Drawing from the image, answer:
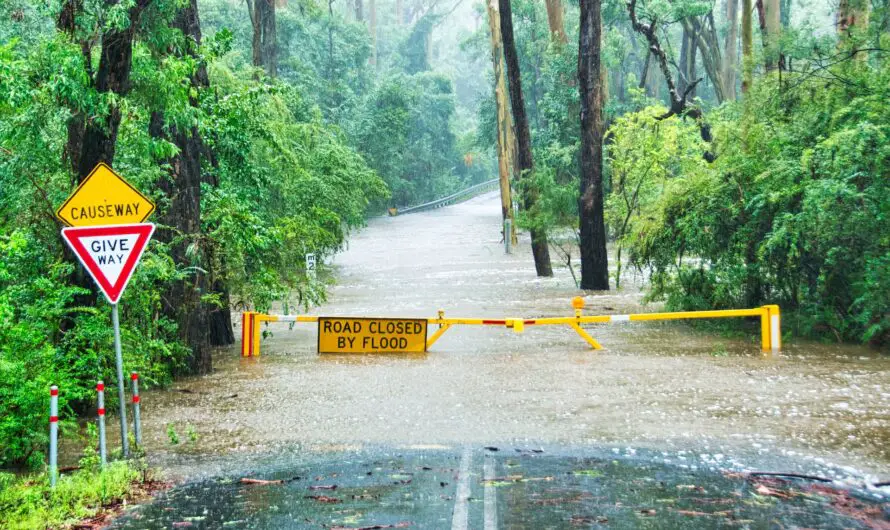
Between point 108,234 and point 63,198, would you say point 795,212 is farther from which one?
point 108,234

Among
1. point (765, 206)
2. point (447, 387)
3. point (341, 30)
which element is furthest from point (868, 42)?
point (341, 30)

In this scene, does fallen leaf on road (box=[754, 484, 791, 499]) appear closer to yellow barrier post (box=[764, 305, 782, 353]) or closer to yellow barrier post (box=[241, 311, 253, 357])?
yellow barrier post (box=[764, 305, 782, 353])

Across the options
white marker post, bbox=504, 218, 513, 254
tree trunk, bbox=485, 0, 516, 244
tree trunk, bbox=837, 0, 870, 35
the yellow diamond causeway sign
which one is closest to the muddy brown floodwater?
the yellow diamond causeway sign

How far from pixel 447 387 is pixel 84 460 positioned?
5.72m

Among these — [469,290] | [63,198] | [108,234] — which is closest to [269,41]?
[469,290]

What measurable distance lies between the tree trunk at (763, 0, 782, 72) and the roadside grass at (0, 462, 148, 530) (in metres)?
14.9

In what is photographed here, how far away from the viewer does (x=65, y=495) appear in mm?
8297

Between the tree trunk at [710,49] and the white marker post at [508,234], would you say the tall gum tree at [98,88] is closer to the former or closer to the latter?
the white marker post at [508,234]

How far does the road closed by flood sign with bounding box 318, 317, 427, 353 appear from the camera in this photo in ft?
57.8

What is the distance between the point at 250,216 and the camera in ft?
54.5

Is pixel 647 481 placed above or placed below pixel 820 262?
below

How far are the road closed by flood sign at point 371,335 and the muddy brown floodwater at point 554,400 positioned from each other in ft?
1.42

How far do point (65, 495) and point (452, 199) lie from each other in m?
76.4

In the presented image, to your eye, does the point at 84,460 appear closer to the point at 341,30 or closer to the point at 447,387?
the point at 447,387
